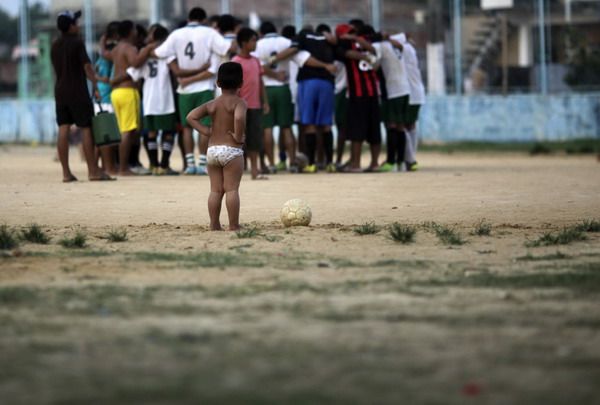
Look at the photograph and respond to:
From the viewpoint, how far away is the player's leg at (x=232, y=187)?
28.5 ft

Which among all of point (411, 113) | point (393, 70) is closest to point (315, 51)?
point (393, 70)

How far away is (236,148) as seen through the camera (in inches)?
345

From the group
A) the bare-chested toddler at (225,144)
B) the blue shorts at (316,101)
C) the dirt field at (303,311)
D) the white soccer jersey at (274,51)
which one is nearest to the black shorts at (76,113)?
the white soccer jersey at (274,51)

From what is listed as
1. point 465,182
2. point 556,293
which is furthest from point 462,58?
point 556,293

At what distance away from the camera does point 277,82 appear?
15508mm

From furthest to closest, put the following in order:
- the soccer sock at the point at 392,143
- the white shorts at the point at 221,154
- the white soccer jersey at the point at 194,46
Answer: the soccer sock at the point at 392,143 < the white soccer jersey at the point at 194,46 < the white shorts at the point at 221,154

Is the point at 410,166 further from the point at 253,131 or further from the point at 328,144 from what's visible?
the point at 253,131

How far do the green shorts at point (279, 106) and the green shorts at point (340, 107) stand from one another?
1.15m

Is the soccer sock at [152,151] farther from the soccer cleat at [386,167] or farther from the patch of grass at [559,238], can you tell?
the patch of grass at [559,238]

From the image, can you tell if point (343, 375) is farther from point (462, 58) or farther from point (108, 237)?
point (462, 58)

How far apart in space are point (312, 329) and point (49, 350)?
1.12m

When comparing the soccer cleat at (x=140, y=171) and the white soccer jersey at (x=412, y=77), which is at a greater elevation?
the white soccer jersey at (x=412, y=77)

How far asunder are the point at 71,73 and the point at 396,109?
185 inches

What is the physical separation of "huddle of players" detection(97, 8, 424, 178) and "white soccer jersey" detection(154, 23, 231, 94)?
0.04 feet
